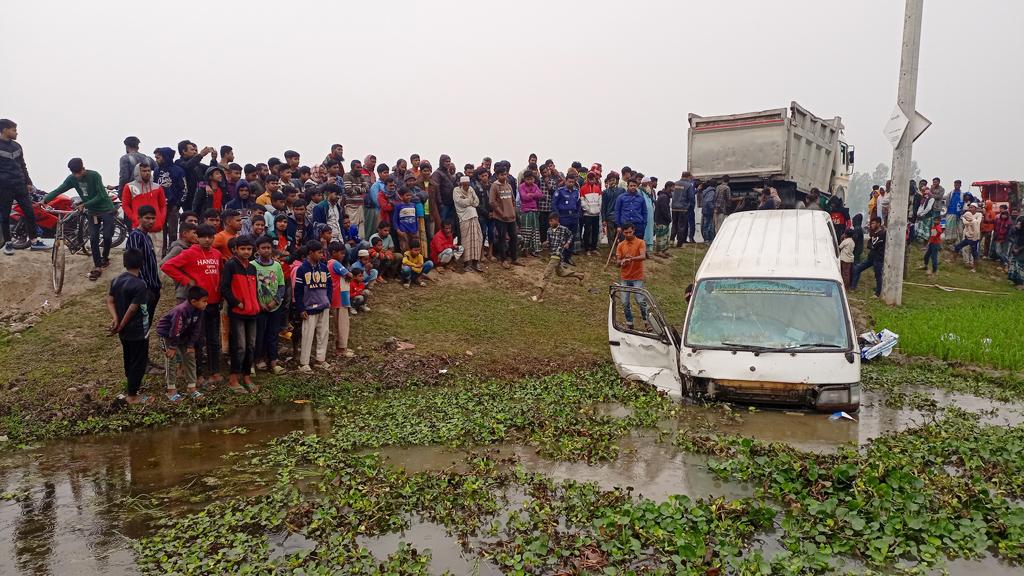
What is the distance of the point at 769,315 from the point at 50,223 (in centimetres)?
1245

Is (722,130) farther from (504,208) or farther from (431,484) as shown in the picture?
(431,484)

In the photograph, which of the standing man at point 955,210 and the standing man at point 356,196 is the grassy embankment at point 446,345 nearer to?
the standing man at point 356,196

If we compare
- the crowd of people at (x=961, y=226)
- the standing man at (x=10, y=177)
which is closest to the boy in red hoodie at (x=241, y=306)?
the standing man at (x=10, y=177)

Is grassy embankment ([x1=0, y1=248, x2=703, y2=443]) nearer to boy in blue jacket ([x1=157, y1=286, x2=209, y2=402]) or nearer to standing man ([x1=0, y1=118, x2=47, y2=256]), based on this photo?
boy in blue jacket ([x1=157, y1=286, x2=209, y2=402])

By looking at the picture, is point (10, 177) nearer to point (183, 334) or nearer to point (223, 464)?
point (183, 334)

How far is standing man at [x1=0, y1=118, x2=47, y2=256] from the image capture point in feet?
36.3

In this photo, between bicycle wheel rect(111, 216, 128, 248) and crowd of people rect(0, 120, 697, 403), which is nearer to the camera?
crowd of people rect(0, 120, 697, 403)

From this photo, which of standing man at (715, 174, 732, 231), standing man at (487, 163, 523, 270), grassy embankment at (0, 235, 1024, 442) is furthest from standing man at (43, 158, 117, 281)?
standing man at (715, 174, 732, 231)

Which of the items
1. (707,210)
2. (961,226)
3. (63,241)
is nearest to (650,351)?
(63,241)

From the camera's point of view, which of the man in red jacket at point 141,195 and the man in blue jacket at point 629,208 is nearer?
the man in red jacket at point 141,195

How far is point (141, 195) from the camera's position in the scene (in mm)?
10812

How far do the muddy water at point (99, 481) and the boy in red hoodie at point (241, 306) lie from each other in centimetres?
78

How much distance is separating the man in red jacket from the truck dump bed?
1429 centimetres

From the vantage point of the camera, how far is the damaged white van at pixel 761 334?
25.3 ft
